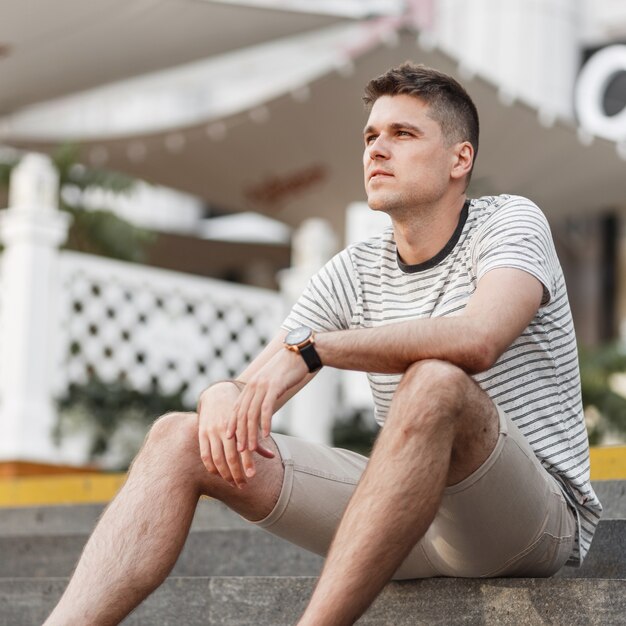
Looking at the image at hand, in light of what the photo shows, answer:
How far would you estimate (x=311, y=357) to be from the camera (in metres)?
2.71

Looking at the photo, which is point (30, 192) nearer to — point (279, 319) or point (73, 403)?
point (73, 403)

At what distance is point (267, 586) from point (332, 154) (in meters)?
5.62

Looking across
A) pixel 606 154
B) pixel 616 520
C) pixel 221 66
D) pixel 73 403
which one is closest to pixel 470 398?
pixel 616 520

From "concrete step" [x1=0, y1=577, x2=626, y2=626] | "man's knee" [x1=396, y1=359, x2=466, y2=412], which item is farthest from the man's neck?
"concrete step" [x1=0, y1=577, x2=626, y2=626]

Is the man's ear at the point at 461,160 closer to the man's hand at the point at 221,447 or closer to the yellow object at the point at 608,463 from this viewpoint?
the man's hand at the point at 221,447

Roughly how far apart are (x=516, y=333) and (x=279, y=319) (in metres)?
4.94

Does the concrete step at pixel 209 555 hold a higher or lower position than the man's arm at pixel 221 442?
lower

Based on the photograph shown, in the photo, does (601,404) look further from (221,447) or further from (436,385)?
(436,385)

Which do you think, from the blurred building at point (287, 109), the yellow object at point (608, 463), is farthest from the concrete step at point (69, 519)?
the blurred building at point (287, 109)

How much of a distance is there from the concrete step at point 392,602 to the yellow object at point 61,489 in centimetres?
177

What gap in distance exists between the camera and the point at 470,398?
8.11 feet

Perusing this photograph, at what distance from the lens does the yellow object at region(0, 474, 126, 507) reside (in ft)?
17.7

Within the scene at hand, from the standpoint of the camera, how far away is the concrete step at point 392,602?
8.50 feet

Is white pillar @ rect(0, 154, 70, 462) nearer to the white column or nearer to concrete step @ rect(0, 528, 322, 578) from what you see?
concrete step @ rect(0, 528, 322, 578)
